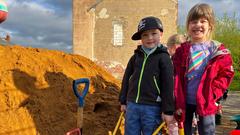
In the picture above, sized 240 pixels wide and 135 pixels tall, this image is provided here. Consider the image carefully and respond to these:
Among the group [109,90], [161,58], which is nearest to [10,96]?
[109,90]

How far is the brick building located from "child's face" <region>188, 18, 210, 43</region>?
68.2 ft

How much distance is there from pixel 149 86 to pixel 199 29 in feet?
A: 2.37

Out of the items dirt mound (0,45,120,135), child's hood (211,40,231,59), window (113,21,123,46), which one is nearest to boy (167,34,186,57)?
dirt mound (0,45,120,135)

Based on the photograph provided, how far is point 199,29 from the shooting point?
3379mm

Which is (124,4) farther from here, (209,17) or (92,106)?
(209,17)

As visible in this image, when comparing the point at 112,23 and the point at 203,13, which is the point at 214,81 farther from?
the point at 112,23

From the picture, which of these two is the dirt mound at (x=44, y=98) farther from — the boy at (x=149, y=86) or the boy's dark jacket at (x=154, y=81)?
the boy's dark jacket at (x=154, y=81)

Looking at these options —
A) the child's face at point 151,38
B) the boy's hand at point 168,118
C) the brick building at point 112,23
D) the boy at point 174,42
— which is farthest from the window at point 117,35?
the boy's hand at point 168,118

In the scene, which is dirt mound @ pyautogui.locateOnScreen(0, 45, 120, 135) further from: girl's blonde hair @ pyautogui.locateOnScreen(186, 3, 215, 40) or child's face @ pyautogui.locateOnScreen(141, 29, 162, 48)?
girl's blonde hair @ pyautogui.locateOnScreen(186, 3, 215, 40)

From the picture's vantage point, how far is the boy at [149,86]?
3.45 meters

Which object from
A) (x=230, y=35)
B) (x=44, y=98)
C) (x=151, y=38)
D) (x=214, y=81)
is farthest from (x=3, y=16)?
(x=230, y=35)

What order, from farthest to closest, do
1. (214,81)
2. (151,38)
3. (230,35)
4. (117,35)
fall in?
(230,35)
(117,35)
(151,38)
(214,81)

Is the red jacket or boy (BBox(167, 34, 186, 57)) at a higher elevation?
boy (BBox(167, 34, 186, 57))

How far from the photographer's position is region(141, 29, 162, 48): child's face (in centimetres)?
363
